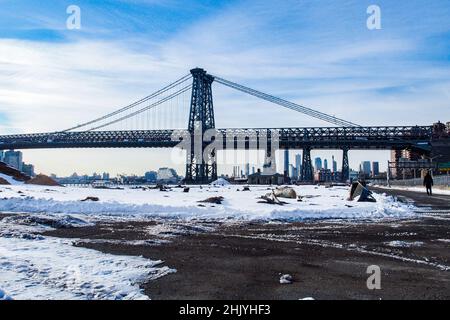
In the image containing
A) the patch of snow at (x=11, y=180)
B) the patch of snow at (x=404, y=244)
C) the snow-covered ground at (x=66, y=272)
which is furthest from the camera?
the patch of snow at (x=11, y=180)

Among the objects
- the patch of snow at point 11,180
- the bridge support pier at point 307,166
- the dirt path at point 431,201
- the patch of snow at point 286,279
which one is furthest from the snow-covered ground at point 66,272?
the bridge support pier at point 307,166

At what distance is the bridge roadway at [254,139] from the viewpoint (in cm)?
8188

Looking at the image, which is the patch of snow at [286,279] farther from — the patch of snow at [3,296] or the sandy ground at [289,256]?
the patch of snow at [3,296]

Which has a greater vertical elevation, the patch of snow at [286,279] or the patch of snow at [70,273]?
the patch of snow at [70,273]

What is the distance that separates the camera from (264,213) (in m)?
13.1

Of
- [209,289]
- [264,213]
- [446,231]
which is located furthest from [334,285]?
[264,213]

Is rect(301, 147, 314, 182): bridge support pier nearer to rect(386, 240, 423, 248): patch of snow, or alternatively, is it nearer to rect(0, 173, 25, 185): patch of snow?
rect(0, 173, 25, 185): patch of snow

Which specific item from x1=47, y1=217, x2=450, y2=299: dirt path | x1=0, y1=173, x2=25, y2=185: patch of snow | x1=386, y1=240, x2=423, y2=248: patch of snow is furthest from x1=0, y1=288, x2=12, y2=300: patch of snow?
x1=0, y1=173, x2=25, y2=185: patch of snow

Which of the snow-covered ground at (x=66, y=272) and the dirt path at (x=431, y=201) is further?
the dirt path at (x=431, y=201)

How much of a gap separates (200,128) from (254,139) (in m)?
12.5

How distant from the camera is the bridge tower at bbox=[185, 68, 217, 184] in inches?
3231

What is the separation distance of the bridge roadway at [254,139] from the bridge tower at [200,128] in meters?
2.95

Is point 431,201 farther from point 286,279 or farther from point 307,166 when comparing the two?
point 307,166

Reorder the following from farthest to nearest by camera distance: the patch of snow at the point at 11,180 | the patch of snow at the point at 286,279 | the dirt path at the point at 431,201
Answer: the patch of snow at the point at 11,180, the dirt path at the point at 431,201, the patch of snow at the point at 286,279
